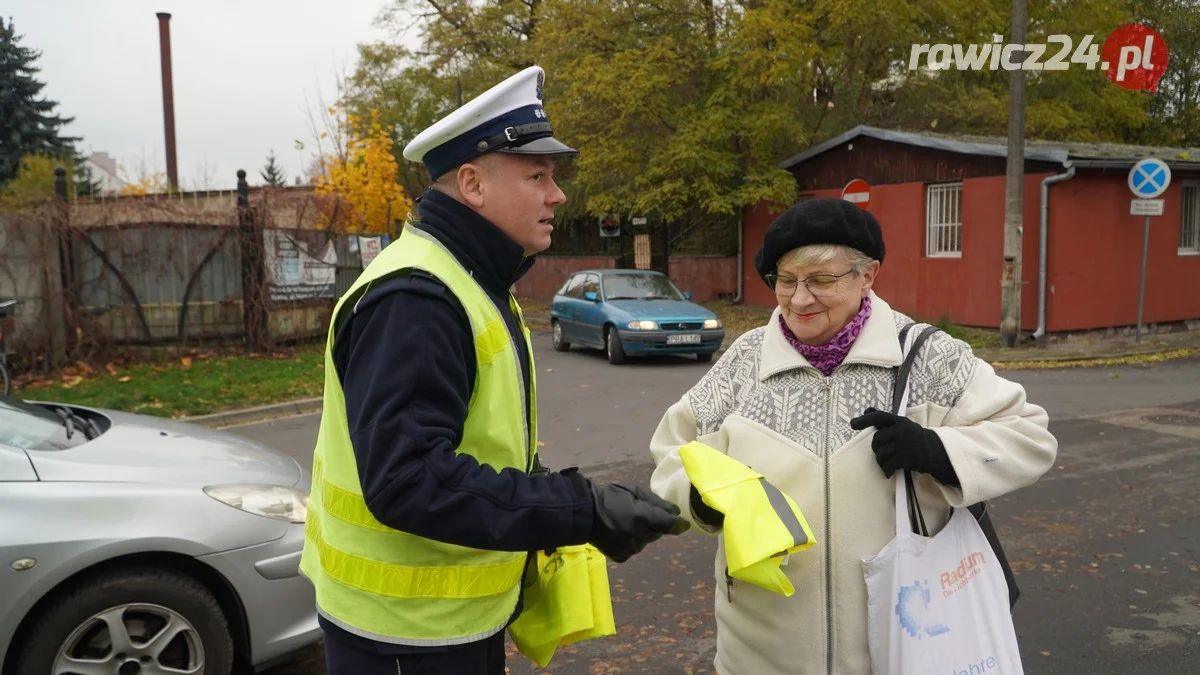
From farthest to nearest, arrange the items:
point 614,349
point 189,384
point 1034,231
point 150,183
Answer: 1. point 150,183
2. point 1034,231
3. point 614,349
4. point 189,384

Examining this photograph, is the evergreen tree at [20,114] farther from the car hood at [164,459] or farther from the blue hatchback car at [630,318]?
the car hood at [164,459]

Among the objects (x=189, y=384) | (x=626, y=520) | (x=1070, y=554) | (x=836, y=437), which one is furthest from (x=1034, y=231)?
(x=626, y=520)

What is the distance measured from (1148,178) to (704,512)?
14.3m

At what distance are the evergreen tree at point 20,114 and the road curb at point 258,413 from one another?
31220mm

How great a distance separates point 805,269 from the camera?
7.39 feet

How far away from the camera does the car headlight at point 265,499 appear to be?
3564 mm

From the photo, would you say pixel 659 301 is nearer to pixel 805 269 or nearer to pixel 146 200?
pixel 146 200

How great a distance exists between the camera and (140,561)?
329 cm

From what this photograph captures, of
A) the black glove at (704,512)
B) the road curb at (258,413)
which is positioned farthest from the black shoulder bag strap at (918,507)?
the road curb at (258,413)

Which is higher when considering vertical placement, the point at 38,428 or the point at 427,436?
the point at 427,436

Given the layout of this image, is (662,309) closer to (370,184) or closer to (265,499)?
(370,184)

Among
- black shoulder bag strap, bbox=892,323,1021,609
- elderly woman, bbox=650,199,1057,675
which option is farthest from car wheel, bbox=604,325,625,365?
black shoulder bag strap, bbox=892,323,1021,609

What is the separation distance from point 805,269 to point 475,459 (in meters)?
1.04

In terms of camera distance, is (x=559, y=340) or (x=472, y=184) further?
(x=559, y=340)
